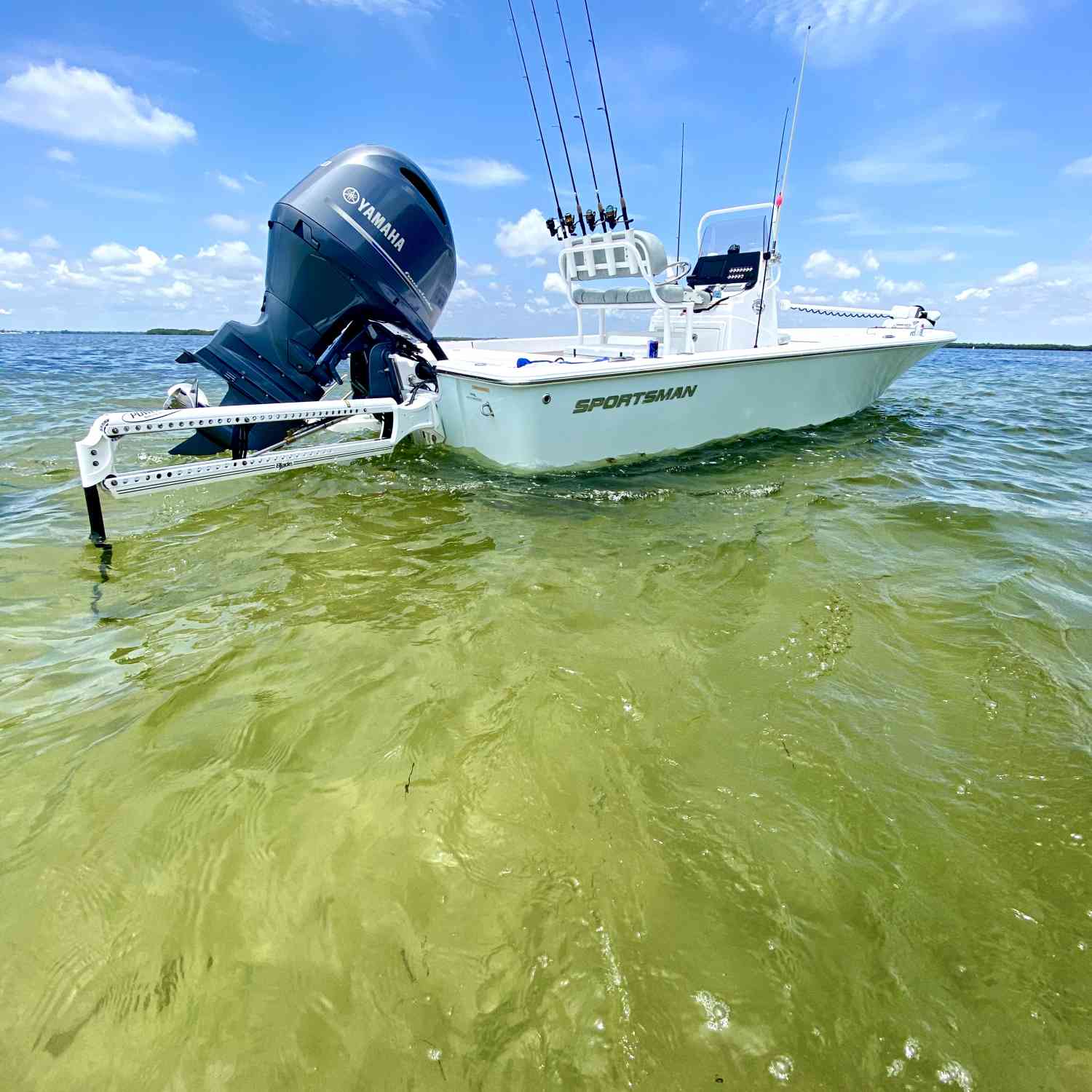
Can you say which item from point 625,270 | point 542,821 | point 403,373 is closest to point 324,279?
point 403,373

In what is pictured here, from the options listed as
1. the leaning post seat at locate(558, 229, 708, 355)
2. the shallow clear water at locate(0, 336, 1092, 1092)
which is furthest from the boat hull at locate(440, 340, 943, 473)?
the shallow clear water at locate(0, 336, 1092, 1092)

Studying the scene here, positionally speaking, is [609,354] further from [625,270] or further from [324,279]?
[324,279]

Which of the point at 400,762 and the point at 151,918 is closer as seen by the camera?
the point at 151,918

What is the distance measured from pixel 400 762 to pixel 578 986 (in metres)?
0.78

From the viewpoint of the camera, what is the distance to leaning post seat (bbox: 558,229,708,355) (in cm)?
580

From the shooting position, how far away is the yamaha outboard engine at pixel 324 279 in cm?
443

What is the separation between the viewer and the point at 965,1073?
109 cm

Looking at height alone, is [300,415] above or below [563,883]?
above

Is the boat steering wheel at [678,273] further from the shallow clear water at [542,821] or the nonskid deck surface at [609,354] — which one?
the shallow clear water at [542,821]

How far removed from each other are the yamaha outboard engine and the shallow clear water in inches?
67.1

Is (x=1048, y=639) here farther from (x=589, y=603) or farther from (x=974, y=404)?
(x=974, y=404)

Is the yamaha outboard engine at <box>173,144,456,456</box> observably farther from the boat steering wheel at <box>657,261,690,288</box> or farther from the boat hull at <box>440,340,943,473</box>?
the boat steering wheel at <box>657,261,690,288</box>

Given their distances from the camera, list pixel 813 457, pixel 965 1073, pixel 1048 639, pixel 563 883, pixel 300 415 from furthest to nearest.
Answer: pixel 813 457 → pixel 300 415 → pixel 1048 639 → pixel 563 883 → pixel 965 1073

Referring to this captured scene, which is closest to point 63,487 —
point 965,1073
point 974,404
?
point 965,1073
